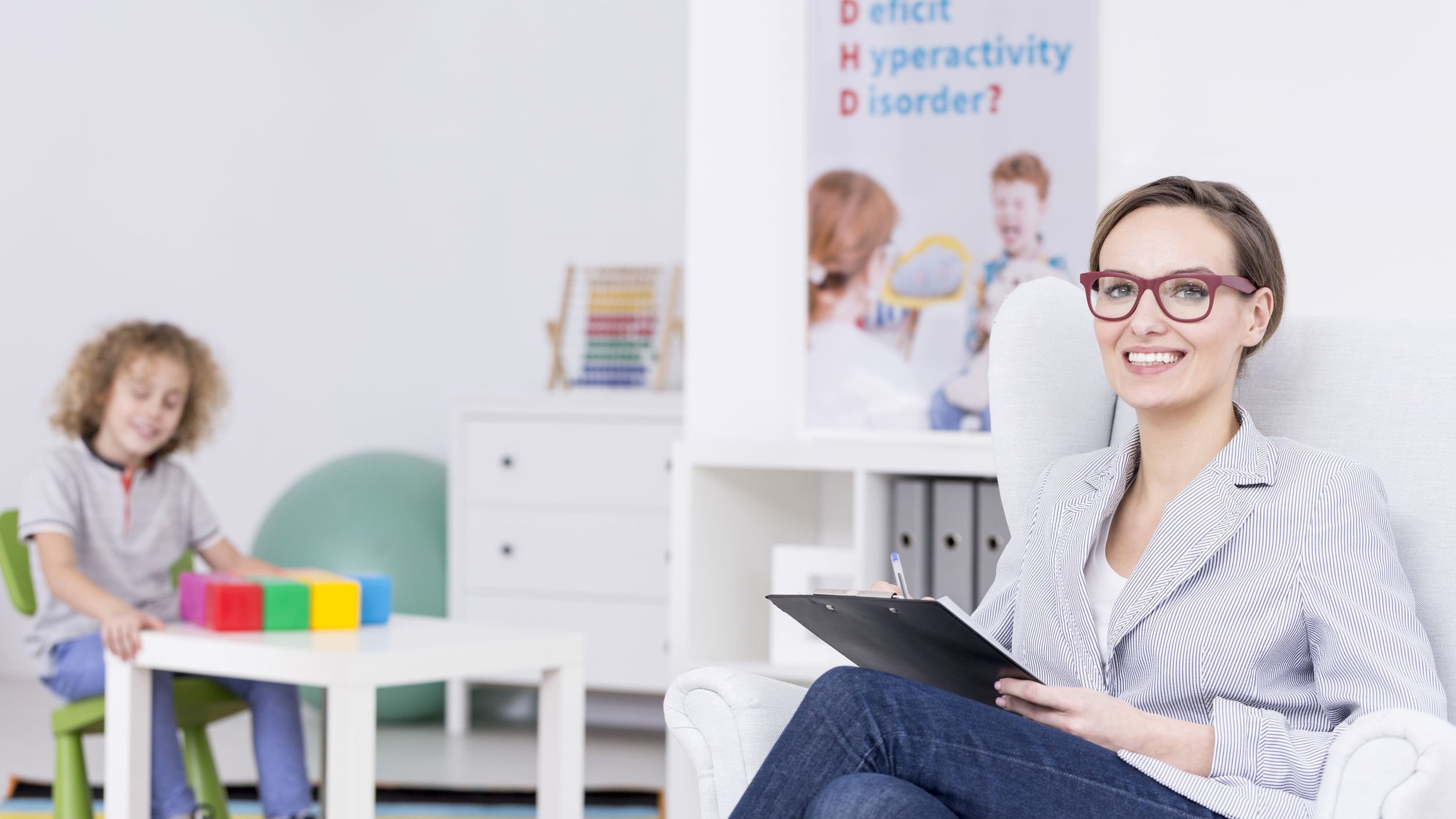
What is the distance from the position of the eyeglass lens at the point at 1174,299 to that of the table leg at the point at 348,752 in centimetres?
110

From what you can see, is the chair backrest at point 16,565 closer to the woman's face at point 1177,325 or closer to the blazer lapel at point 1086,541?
the blazer lapel at point 1086,541

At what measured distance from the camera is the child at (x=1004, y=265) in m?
2.62

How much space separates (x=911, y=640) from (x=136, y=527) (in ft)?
6.05

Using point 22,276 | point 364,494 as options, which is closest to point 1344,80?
point 364,494

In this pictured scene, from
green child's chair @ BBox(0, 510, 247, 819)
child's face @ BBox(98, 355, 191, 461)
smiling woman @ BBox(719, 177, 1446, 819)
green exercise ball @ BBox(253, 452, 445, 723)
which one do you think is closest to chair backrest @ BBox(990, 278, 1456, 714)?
smiling woman @ BBox(719, 177, 1446, 819)

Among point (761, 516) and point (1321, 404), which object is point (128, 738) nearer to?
point (761, 516)

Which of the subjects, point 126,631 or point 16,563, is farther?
point 16,563

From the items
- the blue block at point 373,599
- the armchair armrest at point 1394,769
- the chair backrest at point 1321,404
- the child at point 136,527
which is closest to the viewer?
the armchair armrest at point 1394,769

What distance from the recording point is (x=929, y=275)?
268 centimetres

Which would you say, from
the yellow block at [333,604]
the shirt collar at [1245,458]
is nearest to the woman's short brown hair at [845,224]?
the yellow block at [333,604]

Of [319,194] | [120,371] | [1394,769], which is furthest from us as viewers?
[319,194]

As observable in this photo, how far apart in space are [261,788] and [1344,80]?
2132 mm

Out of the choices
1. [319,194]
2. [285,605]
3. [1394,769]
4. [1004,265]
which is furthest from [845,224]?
[319,194]

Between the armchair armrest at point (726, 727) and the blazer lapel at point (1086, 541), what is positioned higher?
the blazer lapel at point (1086, 541)
